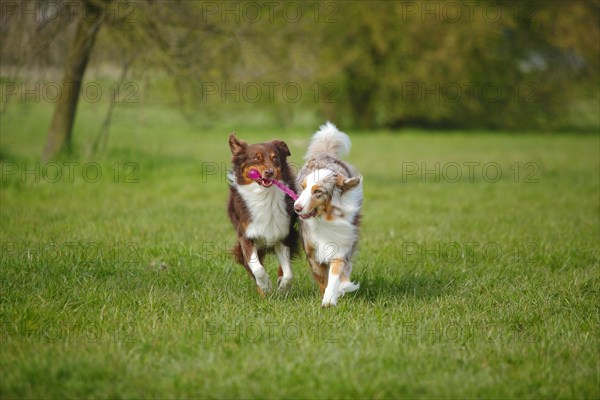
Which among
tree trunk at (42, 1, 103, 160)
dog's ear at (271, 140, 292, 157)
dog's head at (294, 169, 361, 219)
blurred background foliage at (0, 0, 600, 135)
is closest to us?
dog's head at (294, 169, 361, 219)

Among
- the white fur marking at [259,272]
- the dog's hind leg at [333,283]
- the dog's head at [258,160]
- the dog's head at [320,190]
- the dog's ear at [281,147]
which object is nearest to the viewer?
the dog's head at [320,190]

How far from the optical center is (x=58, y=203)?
9422 millimetres

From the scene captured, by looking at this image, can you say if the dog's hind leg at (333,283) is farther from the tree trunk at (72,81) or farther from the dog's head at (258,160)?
the tree trunk at (72,81)

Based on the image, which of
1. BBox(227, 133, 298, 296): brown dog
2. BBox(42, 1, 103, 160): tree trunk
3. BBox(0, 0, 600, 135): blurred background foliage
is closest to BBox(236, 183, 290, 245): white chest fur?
BBox(227, 133, 298, 296): brown dog

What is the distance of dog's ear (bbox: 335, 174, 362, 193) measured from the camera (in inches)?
203

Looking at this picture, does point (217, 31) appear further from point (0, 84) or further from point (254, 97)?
point (254, 97)

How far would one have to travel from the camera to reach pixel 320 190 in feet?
16.6

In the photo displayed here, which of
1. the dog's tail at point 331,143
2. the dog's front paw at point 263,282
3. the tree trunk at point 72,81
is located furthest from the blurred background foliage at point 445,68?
the dog's front paw at point 263,282

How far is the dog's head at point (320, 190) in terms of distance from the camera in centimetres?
499

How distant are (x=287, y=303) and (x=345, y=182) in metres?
1.08

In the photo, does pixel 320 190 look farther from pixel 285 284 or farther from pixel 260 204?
pixel 285 284

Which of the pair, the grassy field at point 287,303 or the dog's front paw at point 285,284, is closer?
the grassy field at point 287,303

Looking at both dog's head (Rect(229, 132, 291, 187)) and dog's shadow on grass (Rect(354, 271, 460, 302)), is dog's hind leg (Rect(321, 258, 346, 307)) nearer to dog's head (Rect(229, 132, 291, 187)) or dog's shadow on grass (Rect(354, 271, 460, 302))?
dog's shadow on grass (Rect(354, 271, 460, 302))

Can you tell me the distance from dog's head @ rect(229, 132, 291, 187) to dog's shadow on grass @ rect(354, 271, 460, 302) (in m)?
1.28
